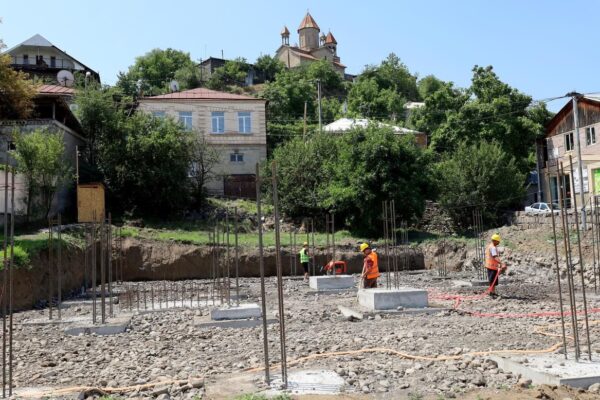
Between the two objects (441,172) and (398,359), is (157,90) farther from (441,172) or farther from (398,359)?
(398,359)

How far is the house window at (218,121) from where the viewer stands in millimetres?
35625

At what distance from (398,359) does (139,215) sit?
76.1 feet

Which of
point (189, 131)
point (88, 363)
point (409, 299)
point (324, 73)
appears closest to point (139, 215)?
point (189, 131)

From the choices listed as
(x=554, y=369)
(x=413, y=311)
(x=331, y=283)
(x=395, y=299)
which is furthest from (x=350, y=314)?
(x=554, y=369)

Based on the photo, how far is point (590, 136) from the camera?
32.2 metres

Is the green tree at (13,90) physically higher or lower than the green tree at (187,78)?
lower

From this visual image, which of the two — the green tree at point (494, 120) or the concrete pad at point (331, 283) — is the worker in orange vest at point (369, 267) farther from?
the green tree at point (494, 120)

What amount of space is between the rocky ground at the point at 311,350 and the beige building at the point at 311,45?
245 ft

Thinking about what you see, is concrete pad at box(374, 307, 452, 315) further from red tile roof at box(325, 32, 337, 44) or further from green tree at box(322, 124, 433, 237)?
red tile roof at box(325, 32, 337, 44)

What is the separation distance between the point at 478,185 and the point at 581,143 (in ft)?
21.8

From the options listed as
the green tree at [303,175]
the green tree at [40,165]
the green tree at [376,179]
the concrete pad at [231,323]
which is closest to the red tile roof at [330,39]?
the green tree at [303,175]

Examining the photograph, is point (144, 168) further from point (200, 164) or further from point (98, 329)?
point (98, 329)

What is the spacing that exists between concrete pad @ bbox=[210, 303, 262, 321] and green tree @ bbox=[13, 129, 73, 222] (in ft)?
47.8

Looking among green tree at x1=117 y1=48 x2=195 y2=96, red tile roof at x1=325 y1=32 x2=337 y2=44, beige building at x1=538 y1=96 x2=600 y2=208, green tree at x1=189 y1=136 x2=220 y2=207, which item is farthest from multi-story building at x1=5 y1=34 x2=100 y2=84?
red tile roof at x1=325 y1=32 x2=337 y2=44
